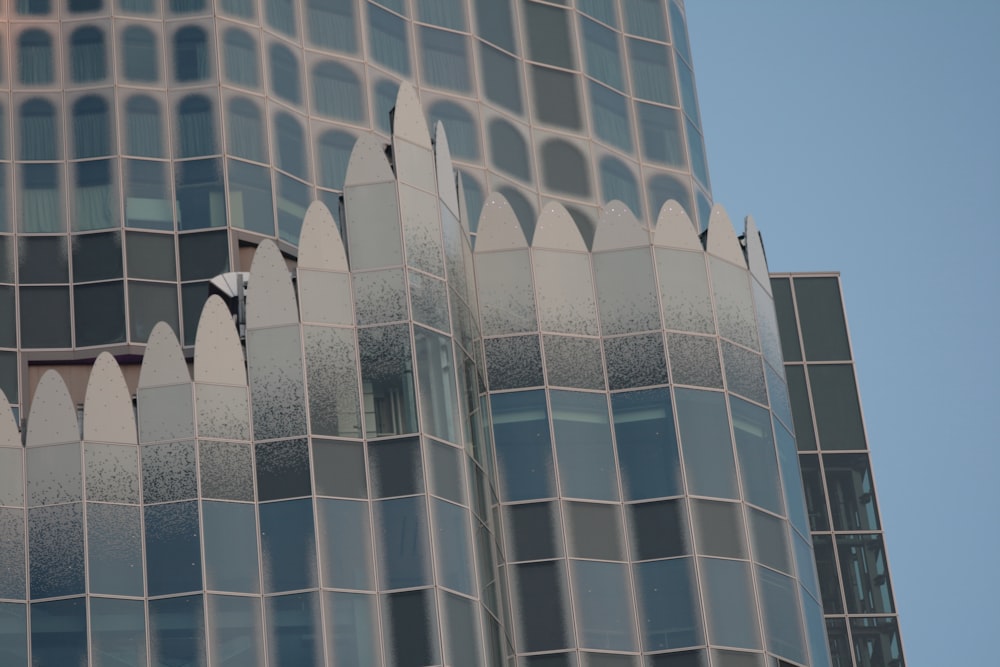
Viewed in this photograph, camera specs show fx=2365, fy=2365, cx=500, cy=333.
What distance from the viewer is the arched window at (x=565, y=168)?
5869 cm

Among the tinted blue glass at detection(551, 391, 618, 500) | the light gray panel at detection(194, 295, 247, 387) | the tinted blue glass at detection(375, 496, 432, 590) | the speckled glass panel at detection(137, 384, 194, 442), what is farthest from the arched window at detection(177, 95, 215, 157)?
the tinted blue glass at detection(375, 496, 432, 590)

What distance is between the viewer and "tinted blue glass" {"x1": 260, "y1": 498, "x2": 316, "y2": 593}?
43594 millimetres

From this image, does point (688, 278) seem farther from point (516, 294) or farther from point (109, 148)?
point (109, 148)

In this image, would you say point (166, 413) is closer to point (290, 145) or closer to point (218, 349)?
point (218, 349)

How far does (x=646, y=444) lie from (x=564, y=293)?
12.4 ft

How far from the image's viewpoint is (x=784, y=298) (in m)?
64.0

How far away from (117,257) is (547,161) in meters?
11.0

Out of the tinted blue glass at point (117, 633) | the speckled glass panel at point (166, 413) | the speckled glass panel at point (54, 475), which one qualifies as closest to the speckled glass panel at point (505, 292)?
the speckled glass panel at point (166, 413)

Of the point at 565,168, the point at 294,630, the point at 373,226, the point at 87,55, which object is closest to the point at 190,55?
the point at 87,55

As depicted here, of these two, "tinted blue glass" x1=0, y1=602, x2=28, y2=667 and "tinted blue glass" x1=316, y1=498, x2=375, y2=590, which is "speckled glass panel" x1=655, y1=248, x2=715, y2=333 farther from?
"tinted blue glass" x1=0, y1=602, x2=28, y2=667

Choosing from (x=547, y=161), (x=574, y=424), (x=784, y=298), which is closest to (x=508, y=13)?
(x=547, y=161)

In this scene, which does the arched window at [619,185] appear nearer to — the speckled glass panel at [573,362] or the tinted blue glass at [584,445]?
the speckled glass panel at [573,362]

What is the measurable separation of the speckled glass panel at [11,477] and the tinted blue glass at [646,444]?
1186 cm

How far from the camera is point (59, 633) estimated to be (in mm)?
43219
